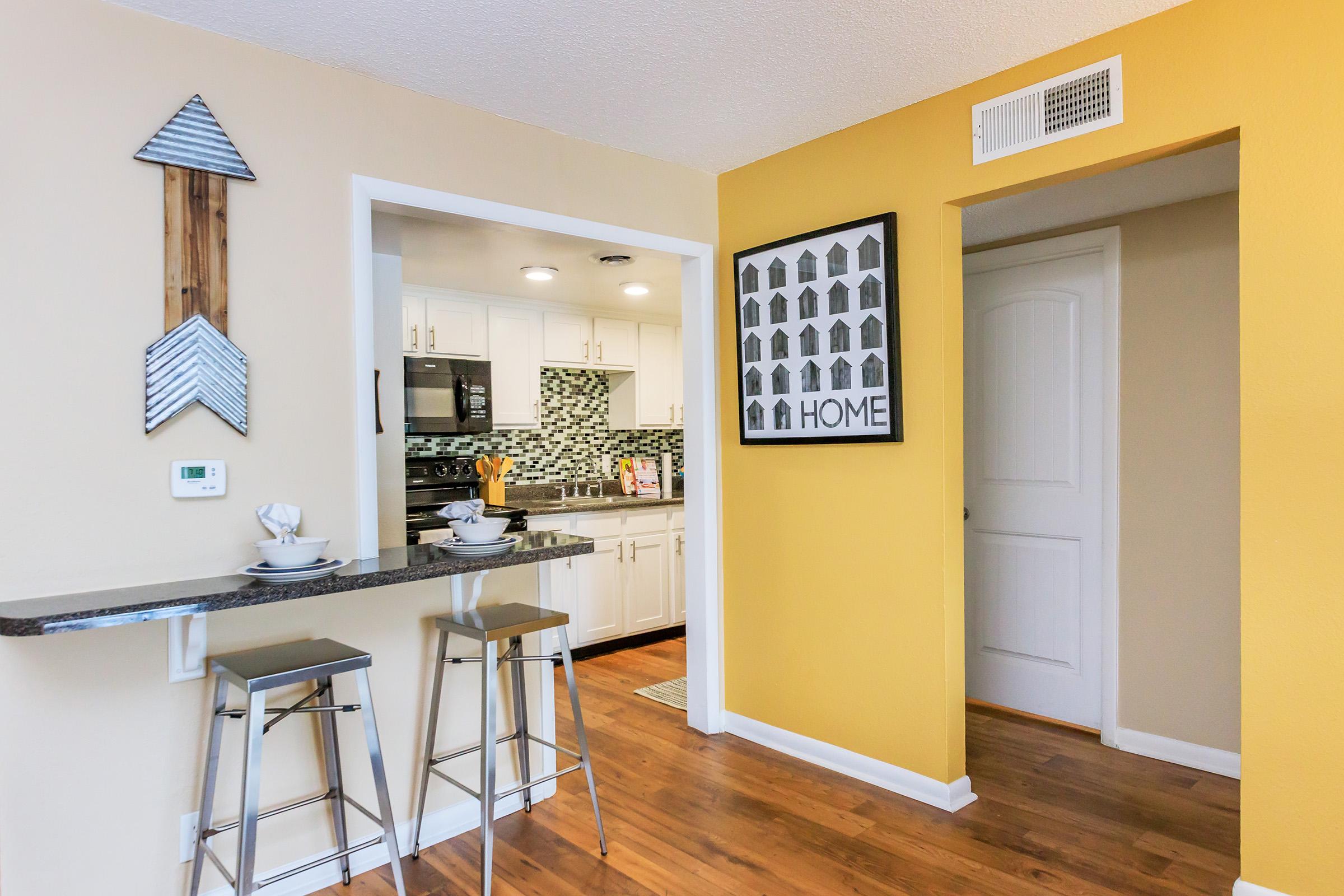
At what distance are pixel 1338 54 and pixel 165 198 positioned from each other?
9.48ft

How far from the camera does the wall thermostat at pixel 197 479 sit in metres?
2.08

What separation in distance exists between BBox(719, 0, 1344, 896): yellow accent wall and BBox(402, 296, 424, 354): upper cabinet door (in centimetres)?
192

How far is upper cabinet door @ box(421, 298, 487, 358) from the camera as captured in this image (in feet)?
14.9

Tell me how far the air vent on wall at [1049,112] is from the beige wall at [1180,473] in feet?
3.49

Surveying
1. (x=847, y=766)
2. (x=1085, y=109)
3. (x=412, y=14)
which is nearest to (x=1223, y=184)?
(x=1085, y=109)

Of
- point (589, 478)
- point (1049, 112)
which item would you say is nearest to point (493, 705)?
point (1049, 112)

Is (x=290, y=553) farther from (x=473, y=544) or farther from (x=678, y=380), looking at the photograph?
(x=678, y=380)

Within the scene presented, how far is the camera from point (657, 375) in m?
5.66

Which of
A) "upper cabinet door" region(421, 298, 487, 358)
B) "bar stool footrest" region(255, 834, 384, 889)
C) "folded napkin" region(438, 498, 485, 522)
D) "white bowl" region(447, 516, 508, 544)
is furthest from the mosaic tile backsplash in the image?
"bar stool footrest" region(255, 834, 384, 889)

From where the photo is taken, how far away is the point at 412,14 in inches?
81.9

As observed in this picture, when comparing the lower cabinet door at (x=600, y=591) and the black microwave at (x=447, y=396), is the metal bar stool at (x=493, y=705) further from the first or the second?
the black microwave at (x=447, y=396)

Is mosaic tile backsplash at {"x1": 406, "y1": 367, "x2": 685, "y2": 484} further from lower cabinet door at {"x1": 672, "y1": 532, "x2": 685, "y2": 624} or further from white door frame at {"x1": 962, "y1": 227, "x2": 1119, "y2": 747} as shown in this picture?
white door frame at {"x1": 962, "y1": 227, "x2": 1119, "y2": 747}

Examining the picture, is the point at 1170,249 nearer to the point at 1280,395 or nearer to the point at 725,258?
the point at 1280,395

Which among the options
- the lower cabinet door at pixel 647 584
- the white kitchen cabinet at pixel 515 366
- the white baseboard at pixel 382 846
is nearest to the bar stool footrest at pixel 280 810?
the white baseboard at pixel 382 846
